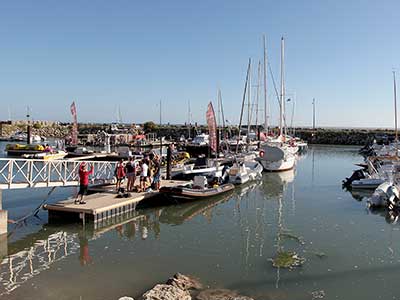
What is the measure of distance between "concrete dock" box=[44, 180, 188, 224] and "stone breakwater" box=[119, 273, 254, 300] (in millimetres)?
6994

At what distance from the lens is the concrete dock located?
16.2m

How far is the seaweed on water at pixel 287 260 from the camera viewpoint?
Result: 11898 millimetres

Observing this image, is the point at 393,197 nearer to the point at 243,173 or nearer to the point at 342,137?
the point at 243,173

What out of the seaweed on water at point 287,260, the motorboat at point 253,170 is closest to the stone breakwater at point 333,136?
the motorboat at point 253,170

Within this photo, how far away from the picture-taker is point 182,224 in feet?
57.3

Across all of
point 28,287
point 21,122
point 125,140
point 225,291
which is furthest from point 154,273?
point 21,122

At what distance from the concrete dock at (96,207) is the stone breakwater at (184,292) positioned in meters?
6.99

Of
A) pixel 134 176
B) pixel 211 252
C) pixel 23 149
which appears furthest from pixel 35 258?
pixel 23 149

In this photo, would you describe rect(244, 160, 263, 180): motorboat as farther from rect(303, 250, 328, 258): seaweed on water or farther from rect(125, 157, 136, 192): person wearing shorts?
→ rect(303, 250, 328, 258): seaweed on water

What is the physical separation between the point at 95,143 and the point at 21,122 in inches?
1828

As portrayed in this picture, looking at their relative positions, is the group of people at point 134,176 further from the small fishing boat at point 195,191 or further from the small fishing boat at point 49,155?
the small fishing boat at point 49,155

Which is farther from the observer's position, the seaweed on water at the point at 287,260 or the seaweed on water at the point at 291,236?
the seaweed on water at the point at 291,236

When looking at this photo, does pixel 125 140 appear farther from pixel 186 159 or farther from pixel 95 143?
pixel 186 159

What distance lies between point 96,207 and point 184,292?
8.23 metres
